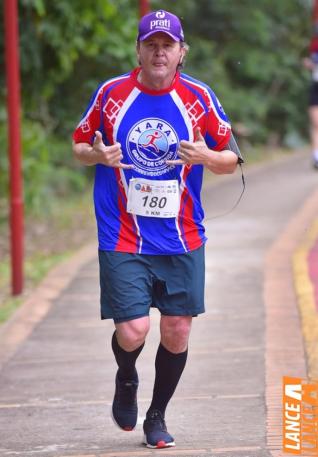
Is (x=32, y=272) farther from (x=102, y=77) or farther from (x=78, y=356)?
(x=102, y=77)

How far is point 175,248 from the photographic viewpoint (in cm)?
541

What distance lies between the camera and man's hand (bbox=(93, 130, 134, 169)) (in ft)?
17.0

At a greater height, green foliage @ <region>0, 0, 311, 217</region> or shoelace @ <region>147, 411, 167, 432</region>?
green foliage @ <region>0, 0, 311, 217</region>

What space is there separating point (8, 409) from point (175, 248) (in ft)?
5.53

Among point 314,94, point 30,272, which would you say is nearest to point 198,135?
point 314,94

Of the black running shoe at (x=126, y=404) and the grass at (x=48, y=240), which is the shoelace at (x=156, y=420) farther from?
the grass at (x=48, y=240)

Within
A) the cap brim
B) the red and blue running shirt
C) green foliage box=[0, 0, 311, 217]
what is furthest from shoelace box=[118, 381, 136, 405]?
green foliage box=[0, 0, 311, 217]

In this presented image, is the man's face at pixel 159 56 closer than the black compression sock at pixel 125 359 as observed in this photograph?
Yes

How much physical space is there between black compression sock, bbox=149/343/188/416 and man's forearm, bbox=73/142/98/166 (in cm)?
94

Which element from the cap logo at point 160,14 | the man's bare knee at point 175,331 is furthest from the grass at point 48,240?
the cap logo at point 160,14

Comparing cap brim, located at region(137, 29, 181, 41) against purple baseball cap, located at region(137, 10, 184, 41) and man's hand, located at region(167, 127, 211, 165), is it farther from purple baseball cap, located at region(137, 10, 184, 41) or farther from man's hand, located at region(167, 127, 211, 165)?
man's hand, located at region(167, 127, 211, 165)

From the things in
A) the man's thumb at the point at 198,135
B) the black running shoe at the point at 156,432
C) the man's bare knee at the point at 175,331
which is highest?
the man's thumb at the point at 198,135

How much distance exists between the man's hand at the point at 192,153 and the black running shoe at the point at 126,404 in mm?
1106

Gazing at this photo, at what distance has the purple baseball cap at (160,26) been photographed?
5195mm
